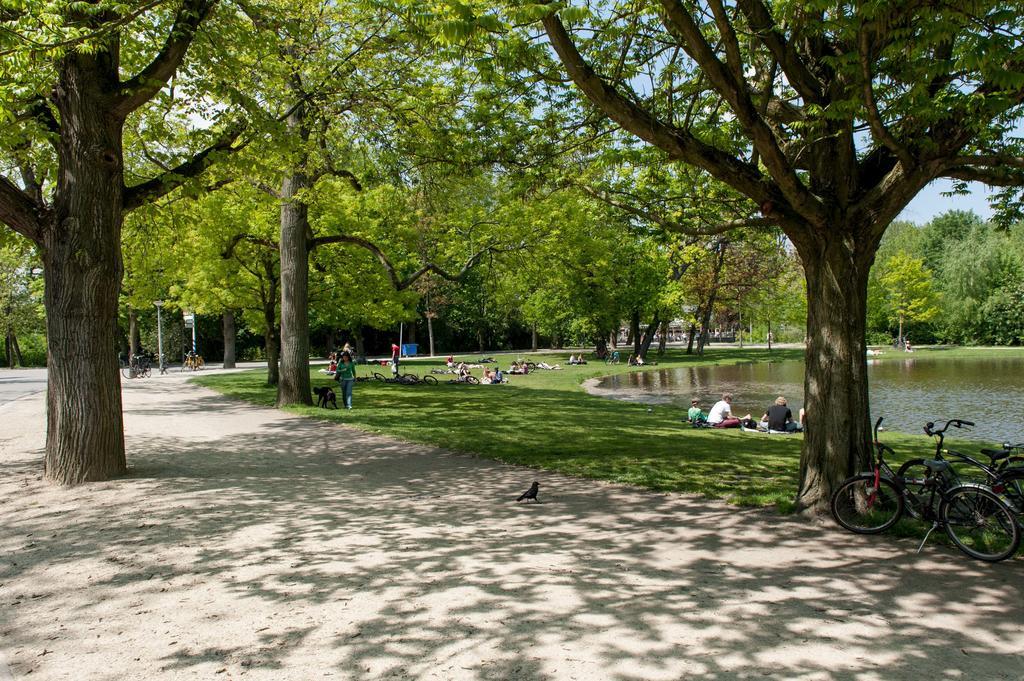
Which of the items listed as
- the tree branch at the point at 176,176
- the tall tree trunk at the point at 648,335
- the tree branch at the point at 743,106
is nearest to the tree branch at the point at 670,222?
the tree branch at the point at 743,106

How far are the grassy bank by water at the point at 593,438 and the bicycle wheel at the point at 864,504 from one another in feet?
2.84

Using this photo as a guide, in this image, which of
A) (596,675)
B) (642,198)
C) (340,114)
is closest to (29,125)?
(340,114)

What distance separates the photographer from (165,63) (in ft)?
29.6

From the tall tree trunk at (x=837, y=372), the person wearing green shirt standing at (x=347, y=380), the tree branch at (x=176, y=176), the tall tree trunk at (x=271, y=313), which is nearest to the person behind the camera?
the tall tree trunk at (x=837, y=372)

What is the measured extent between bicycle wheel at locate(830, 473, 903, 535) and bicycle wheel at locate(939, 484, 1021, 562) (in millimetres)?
521

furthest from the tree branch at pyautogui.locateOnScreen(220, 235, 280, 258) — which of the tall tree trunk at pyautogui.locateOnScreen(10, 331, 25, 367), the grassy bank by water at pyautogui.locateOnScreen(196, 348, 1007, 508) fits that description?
the tall tree trunk at pyautogui.locateOnScreen(10, 331, 25, 367)

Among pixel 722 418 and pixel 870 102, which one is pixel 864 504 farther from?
pixel 722 418

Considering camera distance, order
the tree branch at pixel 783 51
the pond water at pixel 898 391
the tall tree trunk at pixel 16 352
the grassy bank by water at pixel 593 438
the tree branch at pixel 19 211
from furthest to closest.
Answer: the tall tree trunk at pixel 16 352, the pond water at pixel 898 391, the grassy bank by water at pixel 593 438, the tree branch at pixel 19 211, the tree branch at pixel 783 51

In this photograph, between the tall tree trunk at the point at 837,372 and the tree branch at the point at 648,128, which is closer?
the tree branch at the point at 648,128

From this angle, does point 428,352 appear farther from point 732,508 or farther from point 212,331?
point 732,508

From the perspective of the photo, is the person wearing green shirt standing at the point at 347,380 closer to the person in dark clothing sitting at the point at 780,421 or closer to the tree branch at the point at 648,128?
the person in dark clothing sitting at the point at 780,421

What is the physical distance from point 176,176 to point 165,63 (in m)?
1.50

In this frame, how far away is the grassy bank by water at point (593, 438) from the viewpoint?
933 cm

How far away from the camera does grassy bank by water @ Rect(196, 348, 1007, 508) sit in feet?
30.6
